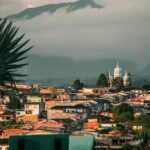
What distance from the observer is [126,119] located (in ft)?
350

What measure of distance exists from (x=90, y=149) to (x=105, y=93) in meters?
150

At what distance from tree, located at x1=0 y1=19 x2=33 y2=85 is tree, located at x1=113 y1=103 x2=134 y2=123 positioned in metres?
93.0

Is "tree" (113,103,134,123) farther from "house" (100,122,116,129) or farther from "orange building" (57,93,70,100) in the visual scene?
"orange building" (57,93,70,100)

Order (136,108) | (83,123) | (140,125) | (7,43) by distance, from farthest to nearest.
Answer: (136,108), (83,123), (140,125), (7,43)

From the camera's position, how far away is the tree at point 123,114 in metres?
107

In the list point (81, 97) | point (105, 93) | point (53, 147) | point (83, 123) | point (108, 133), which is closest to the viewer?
point (53, 147)

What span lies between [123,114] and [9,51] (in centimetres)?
9720

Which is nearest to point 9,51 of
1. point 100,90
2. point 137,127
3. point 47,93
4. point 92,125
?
point 137,127

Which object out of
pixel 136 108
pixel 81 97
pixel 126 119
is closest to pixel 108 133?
pixel 126 119

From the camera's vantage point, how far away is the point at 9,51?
13195 millimetres

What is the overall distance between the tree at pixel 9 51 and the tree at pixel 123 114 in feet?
305

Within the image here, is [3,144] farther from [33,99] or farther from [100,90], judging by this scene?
[100,90]

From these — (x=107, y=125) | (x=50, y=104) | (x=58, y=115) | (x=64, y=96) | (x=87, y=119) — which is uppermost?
(x=64, y=96)

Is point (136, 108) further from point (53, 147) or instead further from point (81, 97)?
point (53, 147)
